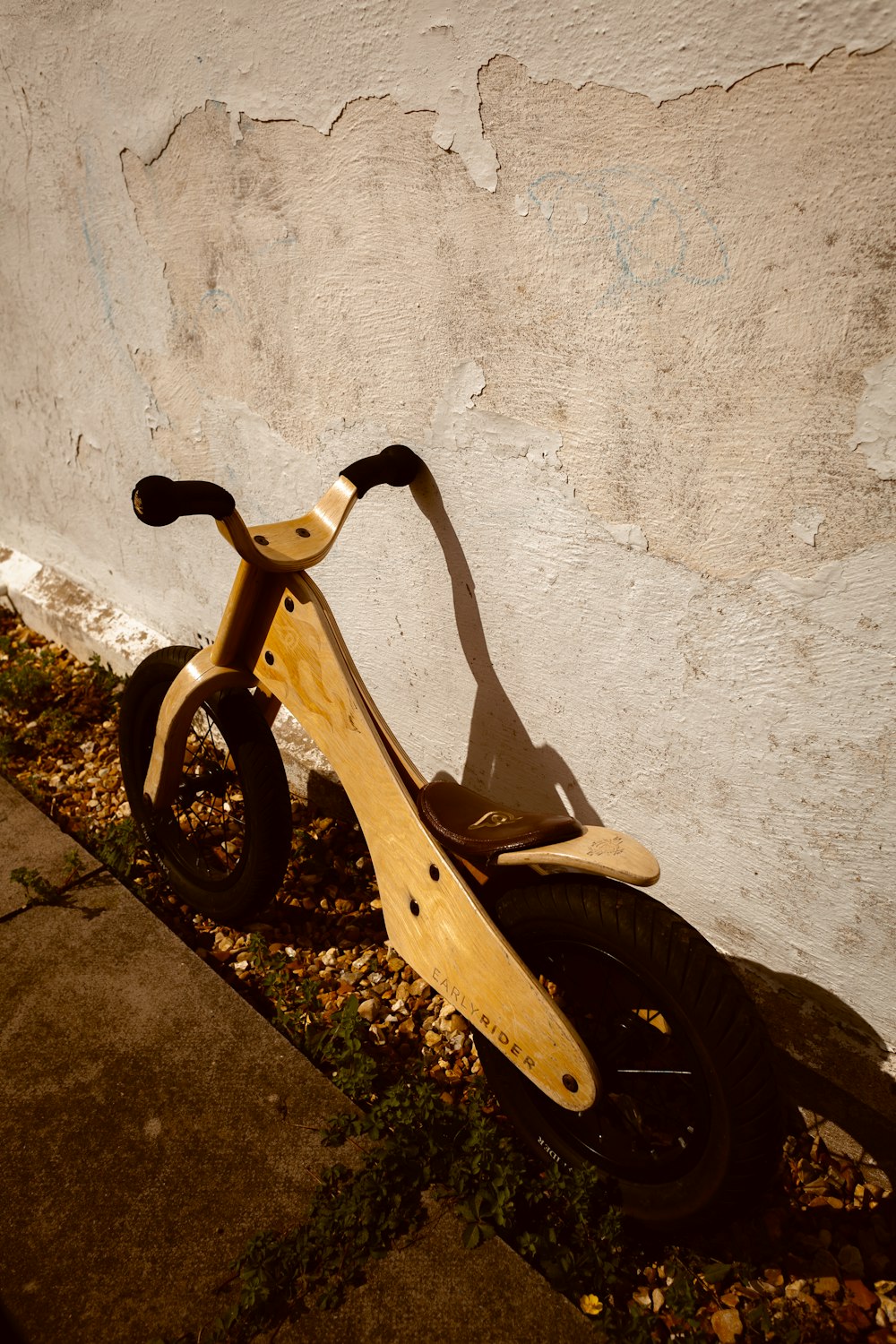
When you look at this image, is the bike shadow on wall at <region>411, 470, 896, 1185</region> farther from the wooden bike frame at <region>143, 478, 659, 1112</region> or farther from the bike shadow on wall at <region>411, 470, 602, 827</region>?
the wooden bike frame at <region>143, 478, 659, 1112</region>

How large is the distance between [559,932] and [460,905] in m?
0.21

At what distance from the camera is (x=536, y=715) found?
2201 millimetres

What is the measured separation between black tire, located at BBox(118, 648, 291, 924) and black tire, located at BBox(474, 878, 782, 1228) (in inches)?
28.6

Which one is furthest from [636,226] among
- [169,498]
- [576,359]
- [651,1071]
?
[651,1071]

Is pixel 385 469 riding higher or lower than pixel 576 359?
lower

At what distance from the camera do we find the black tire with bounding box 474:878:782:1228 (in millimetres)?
1555

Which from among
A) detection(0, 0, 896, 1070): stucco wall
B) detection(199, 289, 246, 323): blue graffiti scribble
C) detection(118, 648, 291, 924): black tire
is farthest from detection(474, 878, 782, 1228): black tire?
detection(199, 289, 246, 323): blue graffiti scribble

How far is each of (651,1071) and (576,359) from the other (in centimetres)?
148

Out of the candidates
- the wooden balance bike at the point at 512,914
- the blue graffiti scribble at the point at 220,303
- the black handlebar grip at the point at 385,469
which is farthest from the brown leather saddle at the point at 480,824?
the blue graffiti scribble at the point at 220,303

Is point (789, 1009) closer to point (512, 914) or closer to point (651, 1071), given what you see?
point (651, 1071)

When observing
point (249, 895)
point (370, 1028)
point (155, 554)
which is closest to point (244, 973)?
point (249, 895)

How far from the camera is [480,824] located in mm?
1799

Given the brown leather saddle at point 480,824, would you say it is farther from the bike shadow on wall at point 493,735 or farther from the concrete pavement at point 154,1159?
the concrete pavement at point 154,1159

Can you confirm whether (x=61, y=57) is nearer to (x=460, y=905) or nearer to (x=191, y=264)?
(x=191, y=264)
